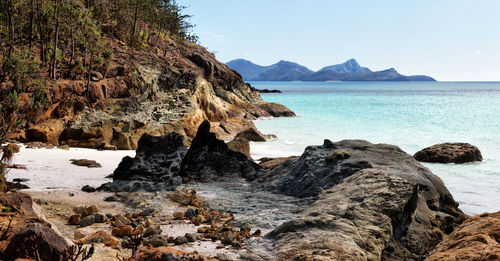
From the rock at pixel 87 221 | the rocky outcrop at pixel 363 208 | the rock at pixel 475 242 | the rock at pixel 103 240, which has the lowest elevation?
the rock at pixel 87 221

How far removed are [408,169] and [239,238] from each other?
12.0 feet

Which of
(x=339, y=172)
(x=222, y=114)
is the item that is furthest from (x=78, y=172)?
(x=222, y=114)

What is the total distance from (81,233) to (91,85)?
49.1ft

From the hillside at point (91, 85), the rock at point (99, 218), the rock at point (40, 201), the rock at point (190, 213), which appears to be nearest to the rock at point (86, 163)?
the hillside at point (91, 85)

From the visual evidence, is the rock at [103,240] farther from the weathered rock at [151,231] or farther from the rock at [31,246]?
the rock at [31,246]

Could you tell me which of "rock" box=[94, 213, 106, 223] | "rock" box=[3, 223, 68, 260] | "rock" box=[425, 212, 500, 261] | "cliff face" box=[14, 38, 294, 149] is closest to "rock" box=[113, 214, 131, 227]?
"rock" box=[94, 213, 106, 223]

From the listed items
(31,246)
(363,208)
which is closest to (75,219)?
(31,246)

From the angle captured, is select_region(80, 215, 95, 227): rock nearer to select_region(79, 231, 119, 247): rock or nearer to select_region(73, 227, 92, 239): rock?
select_region(73, 227, 92, 239): rock

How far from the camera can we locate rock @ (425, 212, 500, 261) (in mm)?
3074

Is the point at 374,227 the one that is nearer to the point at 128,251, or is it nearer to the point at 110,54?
the point at 128,251

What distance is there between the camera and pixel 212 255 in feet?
15.5

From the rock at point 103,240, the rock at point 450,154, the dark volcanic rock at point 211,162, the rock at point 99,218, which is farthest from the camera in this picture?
the rock at point 450,154

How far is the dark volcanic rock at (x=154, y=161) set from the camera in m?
9.06

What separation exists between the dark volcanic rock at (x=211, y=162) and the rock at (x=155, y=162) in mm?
330
